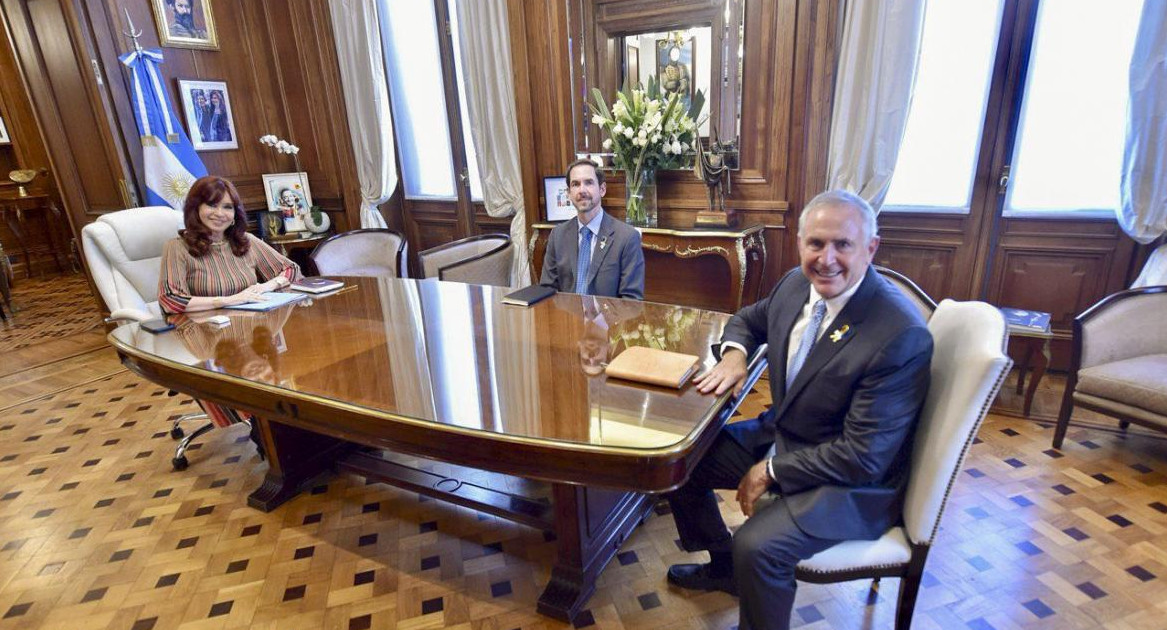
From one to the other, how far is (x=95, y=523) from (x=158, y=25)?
12.6 feet

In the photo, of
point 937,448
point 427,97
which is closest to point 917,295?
point 937,448

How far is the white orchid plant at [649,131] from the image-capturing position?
3.46 m

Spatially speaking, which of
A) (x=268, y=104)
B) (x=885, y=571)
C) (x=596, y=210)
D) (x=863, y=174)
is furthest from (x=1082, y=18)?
(x=268, y=104)

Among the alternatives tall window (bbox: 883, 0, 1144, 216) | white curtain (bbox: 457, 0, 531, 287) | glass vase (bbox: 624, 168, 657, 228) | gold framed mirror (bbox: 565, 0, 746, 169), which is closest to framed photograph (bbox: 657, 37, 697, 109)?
gold framed mirror (bbox: 565, 0, 746, 169)

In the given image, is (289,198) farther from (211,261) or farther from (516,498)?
(516,498)

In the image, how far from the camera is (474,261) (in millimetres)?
3354

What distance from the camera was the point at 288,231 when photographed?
475cm

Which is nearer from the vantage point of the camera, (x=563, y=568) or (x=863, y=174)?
(x=563, y=568)

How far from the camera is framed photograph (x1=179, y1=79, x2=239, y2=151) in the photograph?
4.50 metres

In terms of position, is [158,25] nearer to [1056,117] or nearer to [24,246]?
[24,246]

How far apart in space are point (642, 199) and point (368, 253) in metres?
2.03

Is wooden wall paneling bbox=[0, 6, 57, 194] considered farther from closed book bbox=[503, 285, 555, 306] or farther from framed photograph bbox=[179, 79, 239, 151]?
closed book bbox=[503, 285, 555, 306]

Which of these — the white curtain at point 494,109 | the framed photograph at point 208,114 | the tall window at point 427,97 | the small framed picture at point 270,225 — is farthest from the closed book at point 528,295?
the framed photograph at point 208,114

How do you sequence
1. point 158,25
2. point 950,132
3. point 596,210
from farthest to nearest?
point 158,25 → point 950,132 → point 596,210
